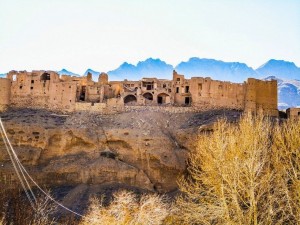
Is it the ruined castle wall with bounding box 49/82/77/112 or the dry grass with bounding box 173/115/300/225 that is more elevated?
the ruined castle wall with bounding box 49/82/77/112

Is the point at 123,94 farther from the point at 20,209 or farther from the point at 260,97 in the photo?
the point at 20,209

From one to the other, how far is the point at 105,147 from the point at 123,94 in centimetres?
1137

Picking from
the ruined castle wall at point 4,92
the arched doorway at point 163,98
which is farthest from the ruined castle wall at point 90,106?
the ruined castle wall at point 4,92

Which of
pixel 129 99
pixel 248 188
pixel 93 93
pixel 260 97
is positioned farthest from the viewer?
pixel 129 99

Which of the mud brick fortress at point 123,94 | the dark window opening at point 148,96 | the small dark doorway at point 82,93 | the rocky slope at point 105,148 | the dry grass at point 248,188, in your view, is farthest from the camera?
the dark window opening at point 148,96

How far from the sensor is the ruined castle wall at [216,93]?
66.4 m

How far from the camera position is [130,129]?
199 ft

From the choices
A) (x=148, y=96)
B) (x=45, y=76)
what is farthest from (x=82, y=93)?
(x=148, y=96)

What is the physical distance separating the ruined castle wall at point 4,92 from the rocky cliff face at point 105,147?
142 inches

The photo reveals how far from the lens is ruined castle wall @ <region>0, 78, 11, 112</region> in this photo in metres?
67.8

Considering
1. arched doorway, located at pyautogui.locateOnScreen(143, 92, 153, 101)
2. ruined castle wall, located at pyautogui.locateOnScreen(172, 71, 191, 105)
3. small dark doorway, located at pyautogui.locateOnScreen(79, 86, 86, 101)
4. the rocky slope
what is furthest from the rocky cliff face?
arched doorway, located at pyautogui.locateOnScreen(143, 92, 153, 101)

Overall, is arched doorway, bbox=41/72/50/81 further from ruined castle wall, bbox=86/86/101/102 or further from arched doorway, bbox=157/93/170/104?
arched doorway, bbox=157/93/170/104

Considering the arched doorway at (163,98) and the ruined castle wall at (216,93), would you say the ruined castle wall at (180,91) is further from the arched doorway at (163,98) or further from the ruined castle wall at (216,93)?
the ruined castle wall at (216,93)

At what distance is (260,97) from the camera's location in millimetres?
66125
